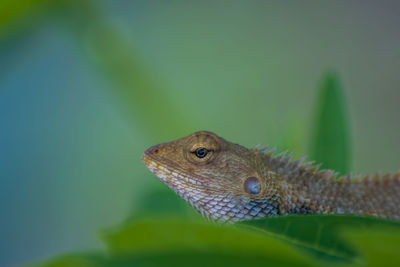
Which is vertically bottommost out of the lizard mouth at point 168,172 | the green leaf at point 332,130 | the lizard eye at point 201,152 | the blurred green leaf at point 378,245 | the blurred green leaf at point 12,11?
the blurred green leaf at point 378,245

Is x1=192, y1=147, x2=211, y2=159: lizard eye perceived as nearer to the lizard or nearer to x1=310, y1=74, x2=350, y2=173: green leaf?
the lizard

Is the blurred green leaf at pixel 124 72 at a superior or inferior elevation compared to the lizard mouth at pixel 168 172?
superior

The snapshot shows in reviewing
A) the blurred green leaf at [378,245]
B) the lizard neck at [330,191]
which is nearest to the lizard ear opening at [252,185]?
the lizard neck at [330,191]

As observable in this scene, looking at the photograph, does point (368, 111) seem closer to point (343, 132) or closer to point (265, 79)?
point (265, 79)

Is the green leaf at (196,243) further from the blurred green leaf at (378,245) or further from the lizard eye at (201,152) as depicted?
the lizard eye at (201,152)

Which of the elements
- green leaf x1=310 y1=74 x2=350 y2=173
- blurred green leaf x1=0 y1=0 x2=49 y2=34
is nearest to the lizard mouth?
green leaf x1=310 y1=74 x2=350 y2=173

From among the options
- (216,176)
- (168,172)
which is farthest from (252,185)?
(168,172)

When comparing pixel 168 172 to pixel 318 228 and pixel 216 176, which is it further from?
pixel 318 228

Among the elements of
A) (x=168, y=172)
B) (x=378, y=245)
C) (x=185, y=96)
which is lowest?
(x=378, y=245)
